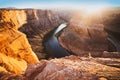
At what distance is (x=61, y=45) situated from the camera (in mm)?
71312

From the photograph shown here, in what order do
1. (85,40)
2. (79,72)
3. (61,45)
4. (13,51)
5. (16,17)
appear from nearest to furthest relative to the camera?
(79,72) < (13,51) < (85,40) < (61,45) < (16,17)

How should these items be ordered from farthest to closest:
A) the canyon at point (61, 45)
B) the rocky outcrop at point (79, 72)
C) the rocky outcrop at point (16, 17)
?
the rocky outcrop at point (16, 17)
the canyon at point (61, 45)
the rocky outcrop at point (79, 72)

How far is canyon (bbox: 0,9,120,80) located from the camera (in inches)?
464

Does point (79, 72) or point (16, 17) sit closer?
point (79, 72)

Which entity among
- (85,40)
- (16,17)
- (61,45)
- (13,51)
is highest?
(13,51)

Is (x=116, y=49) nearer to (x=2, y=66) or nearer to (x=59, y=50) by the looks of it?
(x=59, y=50)

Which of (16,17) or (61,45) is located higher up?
(16,17)

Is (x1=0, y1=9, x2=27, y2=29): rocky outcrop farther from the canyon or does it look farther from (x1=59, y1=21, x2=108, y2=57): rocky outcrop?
(x1=59, y1=21, x2=108, y2=57): rocky outcrop

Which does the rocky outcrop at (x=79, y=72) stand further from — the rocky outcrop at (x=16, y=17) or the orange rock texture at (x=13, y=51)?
the rocky outcrop at (x=16, y=17)

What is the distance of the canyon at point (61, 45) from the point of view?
38.7 ft

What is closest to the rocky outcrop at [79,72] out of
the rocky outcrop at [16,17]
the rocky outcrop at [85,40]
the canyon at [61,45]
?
the canyon at [61,45]

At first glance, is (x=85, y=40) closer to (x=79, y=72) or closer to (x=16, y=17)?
(x=16, y=17)

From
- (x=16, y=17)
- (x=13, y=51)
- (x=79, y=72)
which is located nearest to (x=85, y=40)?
(x=16, y=17)

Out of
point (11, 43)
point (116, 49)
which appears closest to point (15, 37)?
point (11, 43)
